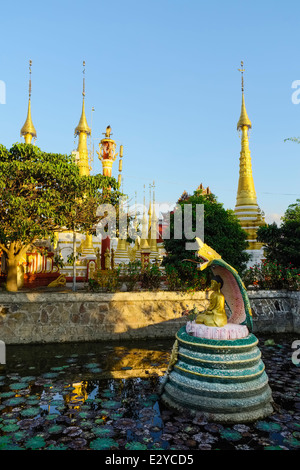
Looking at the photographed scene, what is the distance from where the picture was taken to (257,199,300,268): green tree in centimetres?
1644

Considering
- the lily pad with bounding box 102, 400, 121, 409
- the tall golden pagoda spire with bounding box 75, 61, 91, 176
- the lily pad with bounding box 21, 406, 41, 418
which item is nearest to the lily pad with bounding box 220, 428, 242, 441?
the lily pad with bounding box 102, 400, 121, 409

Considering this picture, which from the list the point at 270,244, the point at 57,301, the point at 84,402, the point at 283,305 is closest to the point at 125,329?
the point at 57,301

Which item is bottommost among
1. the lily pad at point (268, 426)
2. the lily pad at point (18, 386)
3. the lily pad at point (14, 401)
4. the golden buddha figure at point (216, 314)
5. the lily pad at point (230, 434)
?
the lily pad at point (18, 386)

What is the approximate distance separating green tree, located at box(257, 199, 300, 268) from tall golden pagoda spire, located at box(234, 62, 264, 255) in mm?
6601

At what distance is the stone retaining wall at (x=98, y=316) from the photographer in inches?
500

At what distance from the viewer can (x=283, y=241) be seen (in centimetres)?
1720

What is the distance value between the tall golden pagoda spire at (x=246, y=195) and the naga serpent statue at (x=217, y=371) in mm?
17879

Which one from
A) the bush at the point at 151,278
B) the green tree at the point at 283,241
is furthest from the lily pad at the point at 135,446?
the green tree at the point at 283,241

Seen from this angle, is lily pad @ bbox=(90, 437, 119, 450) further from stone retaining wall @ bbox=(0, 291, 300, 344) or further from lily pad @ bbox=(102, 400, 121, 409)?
stone retaining wall @ bbox=(0, 291, 300, 344)

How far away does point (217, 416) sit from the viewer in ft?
20.6

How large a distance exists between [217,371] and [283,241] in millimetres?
12437

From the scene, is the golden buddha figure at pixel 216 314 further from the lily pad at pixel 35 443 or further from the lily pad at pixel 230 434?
the lily pad at pixel 35 443

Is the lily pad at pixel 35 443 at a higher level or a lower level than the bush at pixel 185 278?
lower

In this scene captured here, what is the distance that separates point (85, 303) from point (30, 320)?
86.2 inches
